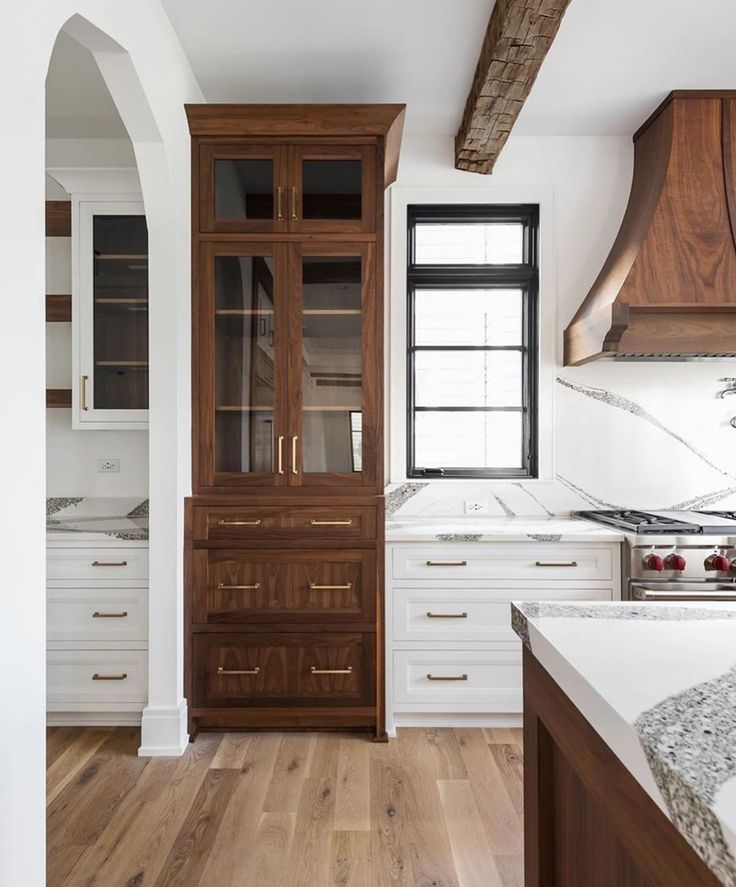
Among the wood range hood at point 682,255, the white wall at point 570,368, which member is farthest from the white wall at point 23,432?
the wood range hood at point 682,255

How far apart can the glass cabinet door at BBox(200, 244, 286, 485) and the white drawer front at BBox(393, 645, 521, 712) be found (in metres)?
0.98

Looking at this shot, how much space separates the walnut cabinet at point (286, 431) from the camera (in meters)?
2.88

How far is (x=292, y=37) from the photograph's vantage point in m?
2.62

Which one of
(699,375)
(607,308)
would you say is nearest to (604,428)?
(699,375)

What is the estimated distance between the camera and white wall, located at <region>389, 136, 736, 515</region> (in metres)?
3.44

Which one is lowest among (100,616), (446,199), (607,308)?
(100,616)

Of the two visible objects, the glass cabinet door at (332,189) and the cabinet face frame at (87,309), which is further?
the cabinet face frame at (87,309)

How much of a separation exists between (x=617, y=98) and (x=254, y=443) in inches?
86.7

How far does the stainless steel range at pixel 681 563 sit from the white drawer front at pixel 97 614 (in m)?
2.03

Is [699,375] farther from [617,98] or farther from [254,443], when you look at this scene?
[254,443]

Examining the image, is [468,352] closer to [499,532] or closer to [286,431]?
[499,532]

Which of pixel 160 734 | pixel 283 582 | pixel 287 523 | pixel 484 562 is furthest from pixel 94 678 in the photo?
pixel 484 562

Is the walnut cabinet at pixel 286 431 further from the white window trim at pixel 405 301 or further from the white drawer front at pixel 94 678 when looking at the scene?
the white window trim at pixel 405 301

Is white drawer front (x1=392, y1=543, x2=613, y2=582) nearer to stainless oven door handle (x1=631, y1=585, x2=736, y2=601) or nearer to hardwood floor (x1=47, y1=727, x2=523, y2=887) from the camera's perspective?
stainless oven door handle (x1=631, y1=585, x2=736, y2=601)
